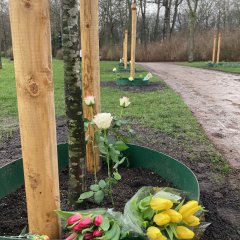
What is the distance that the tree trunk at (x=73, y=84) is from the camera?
192 centimetres

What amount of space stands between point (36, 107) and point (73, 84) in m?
0.46

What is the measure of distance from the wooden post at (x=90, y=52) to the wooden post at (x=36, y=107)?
107cm

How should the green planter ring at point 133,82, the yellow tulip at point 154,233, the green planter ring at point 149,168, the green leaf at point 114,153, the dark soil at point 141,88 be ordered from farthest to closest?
the green planter ring at point 133,82 < the dark soil at point 141,88 < the green planter ring at point 149,168 < the green leaf at point 114,153 < the yellow tulip at point 154,233

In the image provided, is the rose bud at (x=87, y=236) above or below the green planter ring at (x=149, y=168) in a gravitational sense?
above

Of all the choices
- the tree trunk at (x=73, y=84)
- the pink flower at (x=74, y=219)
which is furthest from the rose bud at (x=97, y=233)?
the tree trunk at (x=73, y=84)

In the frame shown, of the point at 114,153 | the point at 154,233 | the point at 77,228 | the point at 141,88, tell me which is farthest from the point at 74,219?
the point at 141,88

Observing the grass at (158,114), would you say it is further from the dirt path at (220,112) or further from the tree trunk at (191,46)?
the tree trunk at (191,46)

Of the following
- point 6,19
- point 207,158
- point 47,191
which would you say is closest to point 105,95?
point 207,158

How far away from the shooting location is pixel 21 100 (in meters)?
1.53

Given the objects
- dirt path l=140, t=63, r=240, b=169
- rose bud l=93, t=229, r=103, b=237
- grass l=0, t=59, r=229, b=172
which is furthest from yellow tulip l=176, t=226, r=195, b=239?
dirt path l=140, t=63, r=240, b=169

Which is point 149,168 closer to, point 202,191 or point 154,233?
point 202,191

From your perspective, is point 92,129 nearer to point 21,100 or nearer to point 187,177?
point 187,177

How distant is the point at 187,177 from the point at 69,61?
1186 millimetres

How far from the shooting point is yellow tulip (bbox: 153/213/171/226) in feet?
4.79
